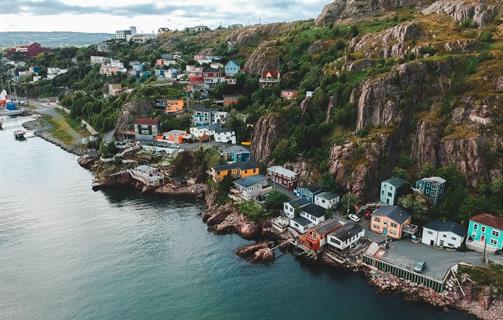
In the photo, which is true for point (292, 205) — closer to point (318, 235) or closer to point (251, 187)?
point (318, 235)

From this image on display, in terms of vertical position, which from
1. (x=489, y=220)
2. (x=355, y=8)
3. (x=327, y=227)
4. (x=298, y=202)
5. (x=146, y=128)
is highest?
(x=355, y=8)

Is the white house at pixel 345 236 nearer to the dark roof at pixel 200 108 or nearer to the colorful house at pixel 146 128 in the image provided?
the dark roof at pixel 200 108

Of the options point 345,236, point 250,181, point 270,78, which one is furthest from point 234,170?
point 270,78

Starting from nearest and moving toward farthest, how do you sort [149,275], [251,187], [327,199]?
1. [149,275]
2. [327,199]
3. [251,187]

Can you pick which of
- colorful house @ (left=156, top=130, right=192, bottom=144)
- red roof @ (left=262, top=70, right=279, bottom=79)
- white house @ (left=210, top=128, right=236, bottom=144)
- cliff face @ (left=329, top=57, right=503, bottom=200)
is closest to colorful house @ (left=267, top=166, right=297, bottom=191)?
cliff face @ (left=329, top=57, right=503, bottom=200)

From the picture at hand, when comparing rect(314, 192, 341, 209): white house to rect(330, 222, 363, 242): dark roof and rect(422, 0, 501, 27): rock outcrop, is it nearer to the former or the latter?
rect(330, 222, 363, 242): dark roof

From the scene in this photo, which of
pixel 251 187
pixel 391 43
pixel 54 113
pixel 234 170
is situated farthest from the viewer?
pixel 54 113

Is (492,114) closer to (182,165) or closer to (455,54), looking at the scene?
(455,54)
